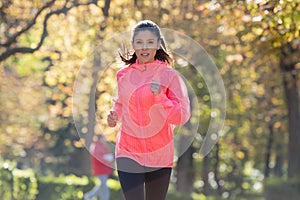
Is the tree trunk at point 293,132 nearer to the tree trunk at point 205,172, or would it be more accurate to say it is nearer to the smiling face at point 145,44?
the tree trunk at point 205,172

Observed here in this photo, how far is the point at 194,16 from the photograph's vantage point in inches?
972

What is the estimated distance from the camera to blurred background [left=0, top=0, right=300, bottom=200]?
15276 millimetres

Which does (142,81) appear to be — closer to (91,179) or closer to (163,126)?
(163,126)

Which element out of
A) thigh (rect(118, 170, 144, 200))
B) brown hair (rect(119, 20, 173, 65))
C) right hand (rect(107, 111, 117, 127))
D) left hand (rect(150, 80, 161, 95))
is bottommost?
thigh (rect(118, 170, 144, 200))

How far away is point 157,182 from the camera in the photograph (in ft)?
21.1

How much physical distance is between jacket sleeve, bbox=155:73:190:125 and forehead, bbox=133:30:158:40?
320 millimetres

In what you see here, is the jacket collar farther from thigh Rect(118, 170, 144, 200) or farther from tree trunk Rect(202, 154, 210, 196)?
tree trunk Rect(202, 154, 210, 196)

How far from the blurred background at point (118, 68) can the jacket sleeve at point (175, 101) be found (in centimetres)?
87

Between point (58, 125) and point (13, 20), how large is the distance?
2129cm

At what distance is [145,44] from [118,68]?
5552mm

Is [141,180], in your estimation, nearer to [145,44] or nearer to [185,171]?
[145,44]

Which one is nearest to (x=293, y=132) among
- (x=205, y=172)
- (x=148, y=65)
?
(x=205, y=172)

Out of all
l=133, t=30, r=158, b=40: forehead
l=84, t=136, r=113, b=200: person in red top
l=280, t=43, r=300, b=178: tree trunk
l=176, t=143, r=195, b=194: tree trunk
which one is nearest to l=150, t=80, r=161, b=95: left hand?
l=133, t=30, r=158, b=40: forehead

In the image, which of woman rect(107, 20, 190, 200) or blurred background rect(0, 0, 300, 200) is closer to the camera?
woman rect(107, 20, 190, 200)
